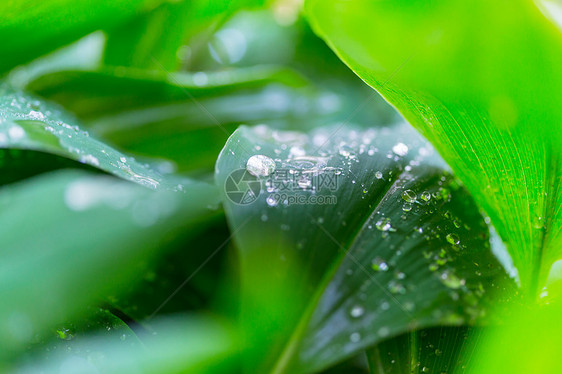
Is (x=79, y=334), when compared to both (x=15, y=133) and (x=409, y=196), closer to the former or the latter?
(x=15, y=133)

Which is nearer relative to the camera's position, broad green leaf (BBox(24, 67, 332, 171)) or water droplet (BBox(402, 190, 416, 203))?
water droplet (BBox(402, 190, 416, 203))

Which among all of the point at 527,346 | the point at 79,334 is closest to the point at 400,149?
the point at 527,346

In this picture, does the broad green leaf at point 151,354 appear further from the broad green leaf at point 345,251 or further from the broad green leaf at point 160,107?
the broad green leaf at point 160,107

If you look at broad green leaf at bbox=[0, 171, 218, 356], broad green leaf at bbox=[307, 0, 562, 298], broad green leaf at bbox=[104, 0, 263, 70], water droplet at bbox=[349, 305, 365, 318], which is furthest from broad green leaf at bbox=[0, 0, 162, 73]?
water droplet at bbox=[349, 305, 365, 318]

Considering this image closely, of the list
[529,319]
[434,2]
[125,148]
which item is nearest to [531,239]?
[529,319]

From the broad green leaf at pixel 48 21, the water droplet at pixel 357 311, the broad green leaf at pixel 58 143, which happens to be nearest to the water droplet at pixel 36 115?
the broad green leaf at pixel 58 143

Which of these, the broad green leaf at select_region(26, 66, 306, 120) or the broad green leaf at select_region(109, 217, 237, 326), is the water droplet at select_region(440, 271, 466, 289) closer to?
the broad green leaf at select_region(109, 217, 237, 326)
